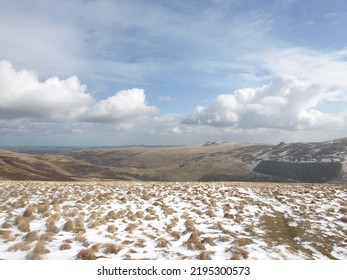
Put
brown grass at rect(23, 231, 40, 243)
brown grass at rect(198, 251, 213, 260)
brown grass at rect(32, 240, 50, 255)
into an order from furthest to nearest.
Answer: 1. brown grass at rect(23, 231, 40, 243)
2. brown grass at rect(198, 251, 213, 260)
3. brown grass at rect(32, 240, 50, 255)

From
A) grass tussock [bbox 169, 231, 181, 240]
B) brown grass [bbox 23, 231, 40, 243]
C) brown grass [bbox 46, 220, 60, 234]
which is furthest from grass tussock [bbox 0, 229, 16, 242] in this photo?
grass tussock [bbox 169, 231, 181, 240]

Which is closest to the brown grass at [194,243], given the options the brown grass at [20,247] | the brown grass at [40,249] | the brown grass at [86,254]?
the brown grass at [86,254]

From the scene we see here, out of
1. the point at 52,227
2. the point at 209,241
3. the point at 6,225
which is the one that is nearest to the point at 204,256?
the point at 209,241

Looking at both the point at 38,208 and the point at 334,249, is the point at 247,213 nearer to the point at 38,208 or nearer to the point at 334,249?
the point at 334,249

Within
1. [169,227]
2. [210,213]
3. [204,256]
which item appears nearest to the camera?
[204,256]

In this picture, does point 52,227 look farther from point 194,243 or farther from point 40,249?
point 194,243

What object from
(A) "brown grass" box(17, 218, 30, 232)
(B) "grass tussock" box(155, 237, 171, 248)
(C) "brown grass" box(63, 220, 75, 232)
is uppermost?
(A) "brown grass" box(17, 218, 30, 232)

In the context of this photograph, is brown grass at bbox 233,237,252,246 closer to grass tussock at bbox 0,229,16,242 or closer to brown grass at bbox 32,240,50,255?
brown grass at bbox 32,240,50,255

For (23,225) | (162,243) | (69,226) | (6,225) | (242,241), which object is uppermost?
(23,225)
